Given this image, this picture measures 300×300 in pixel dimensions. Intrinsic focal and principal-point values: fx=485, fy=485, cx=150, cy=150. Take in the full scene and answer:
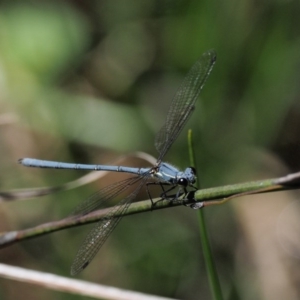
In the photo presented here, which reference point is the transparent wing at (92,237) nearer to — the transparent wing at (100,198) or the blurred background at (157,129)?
the transparent wing at (100,198)

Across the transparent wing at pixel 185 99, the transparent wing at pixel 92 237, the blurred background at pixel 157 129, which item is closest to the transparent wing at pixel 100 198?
the transparent wing at pixel 92 237

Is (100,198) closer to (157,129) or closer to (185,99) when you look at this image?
(185,99)

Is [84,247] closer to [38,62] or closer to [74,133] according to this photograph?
[74,133]

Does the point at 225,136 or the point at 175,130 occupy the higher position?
the point at 175,130

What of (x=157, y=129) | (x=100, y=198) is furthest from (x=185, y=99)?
(x=157, y=129)

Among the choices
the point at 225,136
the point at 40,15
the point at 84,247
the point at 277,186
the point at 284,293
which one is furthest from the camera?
the point at 40,15

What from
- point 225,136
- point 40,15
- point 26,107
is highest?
point 40,15

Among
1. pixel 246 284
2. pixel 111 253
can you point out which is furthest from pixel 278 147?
pixel 111 253
